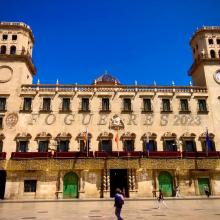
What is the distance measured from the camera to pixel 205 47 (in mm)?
41375

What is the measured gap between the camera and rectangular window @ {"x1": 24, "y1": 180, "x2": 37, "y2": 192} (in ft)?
104

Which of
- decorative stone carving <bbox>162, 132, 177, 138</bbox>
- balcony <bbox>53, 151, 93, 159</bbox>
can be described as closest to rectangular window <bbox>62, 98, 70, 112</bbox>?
balcony <bbox>53, 151, 93, 159</bbox>

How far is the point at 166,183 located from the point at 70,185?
11.4 metres

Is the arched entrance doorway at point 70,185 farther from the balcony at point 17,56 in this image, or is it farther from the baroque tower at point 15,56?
the balcony at point 17,56

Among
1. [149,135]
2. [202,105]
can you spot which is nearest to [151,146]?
[149,135]

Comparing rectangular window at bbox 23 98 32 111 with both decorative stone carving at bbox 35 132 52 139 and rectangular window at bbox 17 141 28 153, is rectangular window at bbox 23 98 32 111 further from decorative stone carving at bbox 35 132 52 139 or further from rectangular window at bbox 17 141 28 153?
rectangular window at bbox 17 141 28 153

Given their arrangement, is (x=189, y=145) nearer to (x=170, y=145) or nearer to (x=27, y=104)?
(x=170, y=145)

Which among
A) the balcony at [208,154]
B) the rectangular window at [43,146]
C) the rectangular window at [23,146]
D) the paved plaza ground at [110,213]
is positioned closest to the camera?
the paved plaza ground at [110,213]

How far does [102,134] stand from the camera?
1377 inches

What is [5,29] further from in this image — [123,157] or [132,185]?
[132,185]

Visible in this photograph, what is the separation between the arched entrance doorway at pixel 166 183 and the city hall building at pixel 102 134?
114 mm

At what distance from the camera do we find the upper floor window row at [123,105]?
118 ft

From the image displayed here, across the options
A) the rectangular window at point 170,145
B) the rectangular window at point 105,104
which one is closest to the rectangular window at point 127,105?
the rectangular window at point 105,104

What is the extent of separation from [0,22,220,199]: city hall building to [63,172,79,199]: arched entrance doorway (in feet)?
0.37
